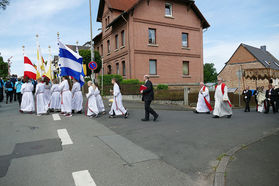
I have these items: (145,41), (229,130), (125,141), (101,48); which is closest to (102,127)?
(125,141)

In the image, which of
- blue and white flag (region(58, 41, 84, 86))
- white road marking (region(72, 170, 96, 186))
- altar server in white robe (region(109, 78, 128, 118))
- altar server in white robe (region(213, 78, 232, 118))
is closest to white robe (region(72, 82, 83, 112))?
blue and white flag (region(58, 41, 84, 86))

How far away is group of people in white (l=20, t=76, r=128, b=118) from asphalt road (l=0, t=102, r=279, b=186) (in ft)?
7.33

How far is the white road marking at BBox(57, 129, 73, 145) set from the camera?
227 inches

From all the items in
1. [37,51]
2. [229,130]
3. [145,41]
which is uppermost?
[145,41]

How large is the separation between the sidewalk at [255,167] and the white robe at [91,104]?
668cm

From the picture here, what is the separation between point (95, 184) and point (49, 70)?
9255 mm

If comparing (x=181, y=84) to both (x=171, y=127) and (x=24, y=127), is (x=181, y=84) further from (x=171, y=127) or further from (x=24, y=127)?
(x=24, y=127)

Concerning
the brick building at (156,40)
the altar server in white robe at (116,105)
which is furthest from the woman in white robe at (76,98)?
the brick building at (156,40)

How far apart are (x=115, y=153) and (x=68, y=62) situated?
23.6ft

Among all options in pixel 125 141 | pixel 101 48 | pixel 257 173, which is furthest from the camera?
pixel 101 48

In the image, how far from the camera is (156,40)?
2477 cm

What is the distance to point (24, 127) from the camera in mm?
7645

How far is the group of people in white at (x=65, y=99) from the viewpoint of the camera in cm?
1001

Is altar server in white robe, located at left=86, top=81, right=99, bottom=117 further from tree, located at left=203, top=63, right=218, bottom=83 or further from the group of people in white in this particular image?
tree, located at left=203, top=63, right=218, bottom=83
